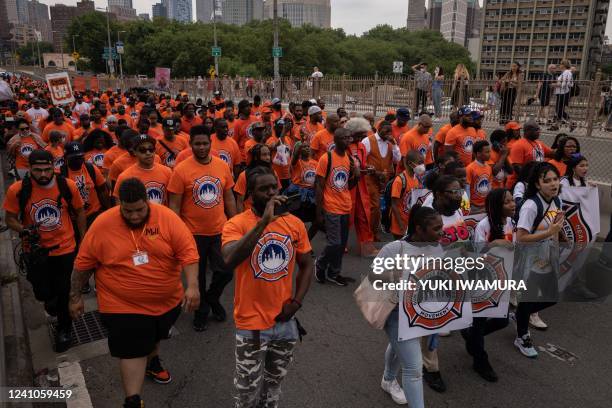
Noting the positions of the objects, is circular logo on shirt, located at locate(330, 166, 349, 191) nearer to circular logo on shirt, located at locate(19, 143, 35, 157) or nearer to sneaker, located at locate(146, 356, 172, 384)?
sneaker, located at locate(146, 356, 172, 384)

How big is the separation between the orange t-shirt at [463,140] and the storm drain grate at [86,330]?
557cm

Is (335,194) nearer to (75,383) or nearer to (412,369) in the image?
(412,369)

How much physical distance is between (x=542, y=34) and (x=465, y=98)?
401 feet

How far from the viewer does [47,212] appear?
4527 millimetres

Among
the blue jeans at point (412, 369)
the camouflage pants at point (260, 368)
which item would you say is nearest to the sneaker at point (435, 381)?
the blue jeans at point (412, 369)

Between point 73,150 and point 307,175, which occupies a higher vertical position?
point 73,150

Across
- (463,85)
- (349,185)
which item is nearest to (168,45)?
(463,85)

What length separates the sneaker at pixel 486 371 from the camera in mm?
4105

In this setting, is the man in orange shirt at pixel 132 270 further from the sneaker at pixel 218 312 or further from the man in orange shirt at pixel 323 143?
the man in orange shirt at pixel 323 143

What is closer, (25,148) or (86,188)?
(86,188)

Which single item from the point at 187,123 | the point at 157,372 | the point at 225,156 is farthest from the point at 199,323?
the point at 187,123

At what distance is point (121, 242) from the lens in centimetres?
331

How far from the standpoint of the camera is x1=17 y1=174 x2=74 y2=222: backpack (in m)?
4.46

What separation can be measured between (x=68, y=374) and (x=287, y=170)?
14.9 ft
